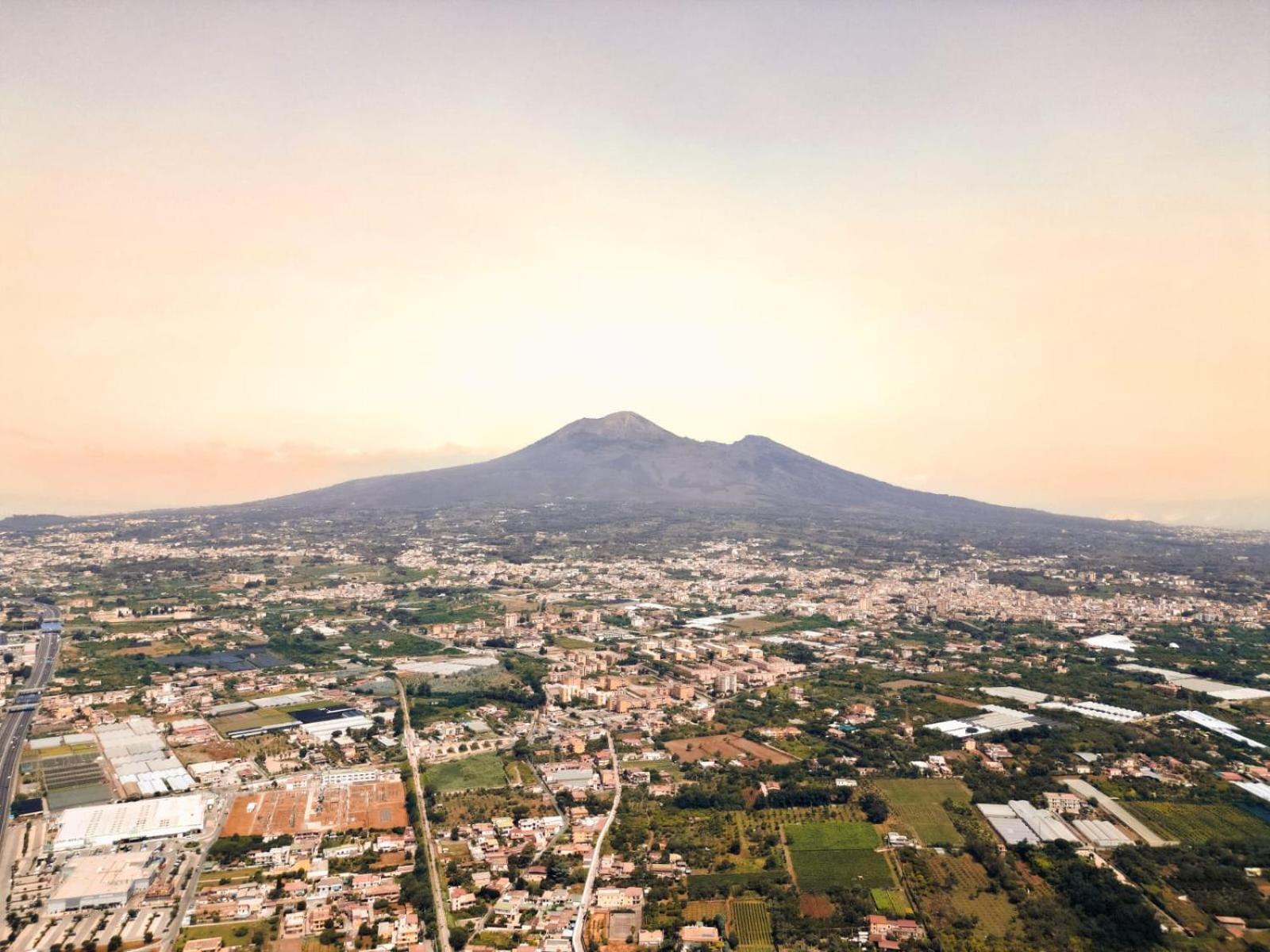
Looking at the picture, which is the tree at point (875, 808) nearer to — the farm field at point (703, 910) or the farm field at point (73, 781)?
the farm field at point (703, 910)

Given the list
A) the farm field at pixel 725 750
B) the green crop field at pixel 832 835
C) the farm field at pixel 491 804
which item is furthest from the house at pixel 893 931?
the farm field at pixel 725 750

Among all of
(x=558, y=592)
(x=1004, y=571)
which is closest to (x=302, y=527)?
(x=558, y=592)

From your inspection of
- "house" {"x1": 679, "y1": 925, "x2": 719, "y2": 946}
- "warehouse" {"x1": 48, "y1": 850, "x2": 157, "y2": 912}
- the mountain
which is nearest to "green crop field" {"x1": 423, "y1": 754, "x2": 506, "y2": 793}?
"warehouse" {"x1": 48, "y1": 850, "x2": 157, "y2": 912}

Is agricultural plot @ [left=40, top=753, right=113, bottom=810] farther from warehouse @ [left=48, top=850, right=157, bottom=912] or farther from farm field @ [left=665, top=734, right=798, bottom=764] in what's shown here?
farm field @ [left=665, top=734, right=798, bottom=764]

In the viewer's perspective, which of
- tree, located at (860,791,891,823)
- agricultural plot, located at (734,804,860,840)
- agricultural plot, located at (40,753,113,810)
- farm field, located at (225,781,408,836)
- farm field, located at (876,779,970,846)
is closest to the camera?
farm field, located at (876,779,970,846)

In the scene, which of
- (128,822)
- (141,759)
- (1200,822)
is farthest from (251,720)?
(1200,822)
